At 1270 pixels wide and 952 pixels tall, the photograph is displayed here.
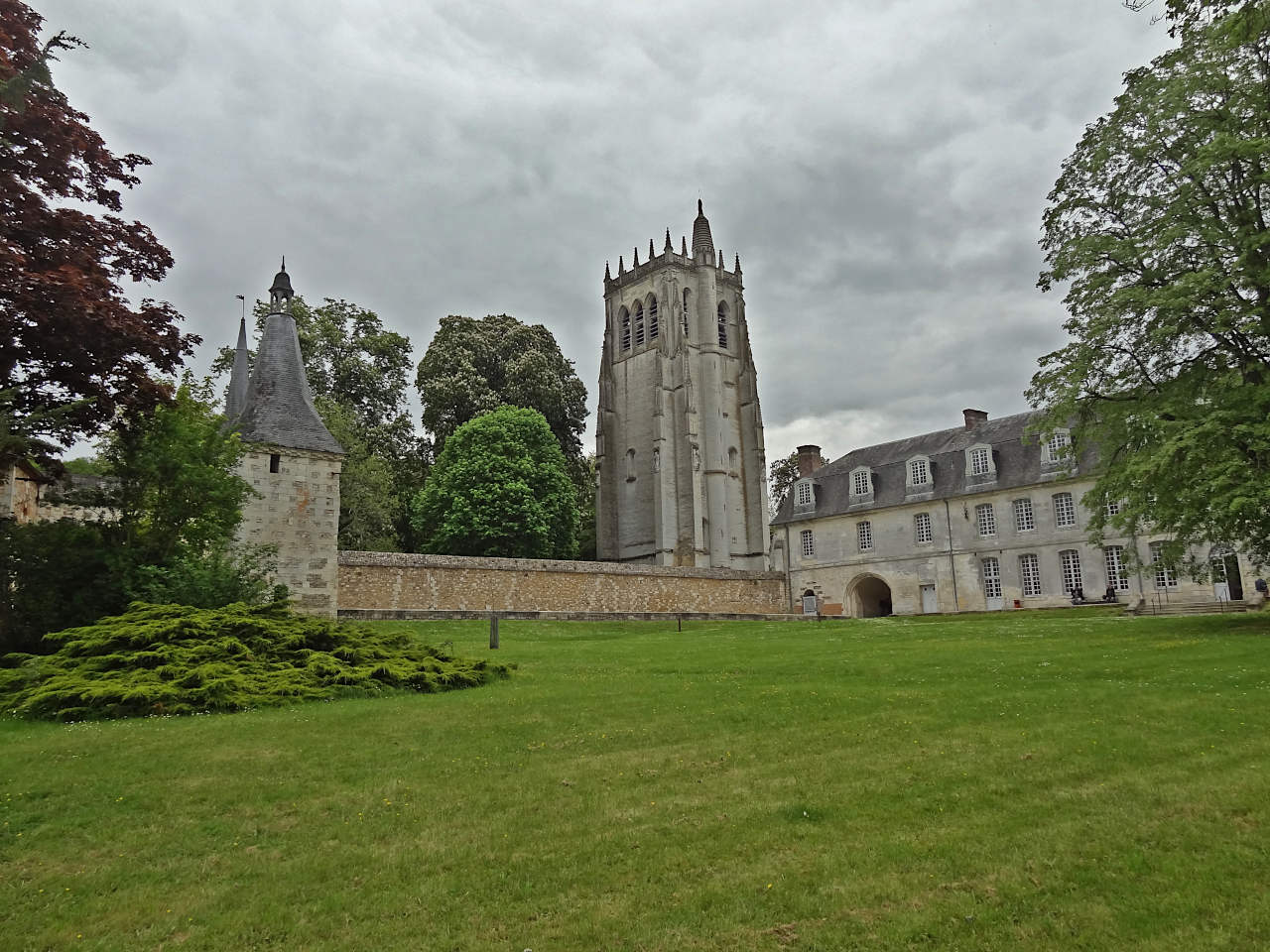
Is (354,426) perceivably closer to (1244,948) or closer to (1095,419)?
(1095,419)

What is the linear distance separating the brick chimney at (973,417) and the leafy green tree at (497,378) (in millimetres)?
20139

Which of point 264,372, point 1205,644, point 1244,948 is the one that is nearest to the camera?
point 1244,948

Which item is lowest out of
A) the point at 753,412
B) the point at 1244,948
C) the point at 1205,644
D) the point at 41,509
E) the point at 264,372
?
the point at 1244,948

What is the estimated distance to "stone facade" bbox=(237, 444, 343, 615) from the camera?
76.3 feet

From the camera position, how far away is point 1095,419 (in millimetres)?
20531

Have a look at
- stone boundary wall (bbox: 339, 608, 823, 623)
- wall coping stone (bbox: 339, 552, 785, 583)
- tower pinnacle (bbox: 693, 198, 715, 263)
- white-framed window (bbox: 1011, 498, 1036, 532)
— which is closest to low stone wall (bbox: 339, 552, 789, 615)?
wall coping stone (bbox: 339, 552, 785, 583)

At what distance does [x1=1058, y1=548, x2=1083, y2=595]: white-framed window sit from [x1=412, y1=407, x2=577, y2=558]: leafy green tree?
842 inches

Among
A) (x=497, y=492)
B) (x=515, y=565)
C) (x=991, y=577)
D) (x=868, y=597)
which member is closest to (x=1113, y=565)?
(x=991, y=577)

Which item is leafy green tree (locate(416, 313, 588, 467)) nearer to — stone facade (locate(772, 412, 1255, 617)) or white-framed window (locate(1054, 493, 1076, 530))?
stone facade (locate(772, 412, 1255, 617))

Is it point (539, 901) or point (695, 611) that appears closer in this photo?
point (539, 901)

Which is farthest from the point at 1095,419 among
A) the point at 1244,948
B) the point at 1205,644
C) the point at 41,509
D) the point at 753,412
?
the point at 753,412

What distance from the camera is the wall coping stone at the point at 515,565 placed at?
28484 mm

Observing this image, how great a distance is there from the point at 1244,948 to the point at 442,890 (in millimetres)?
3940

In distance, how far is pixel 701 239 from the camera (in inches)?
2309
